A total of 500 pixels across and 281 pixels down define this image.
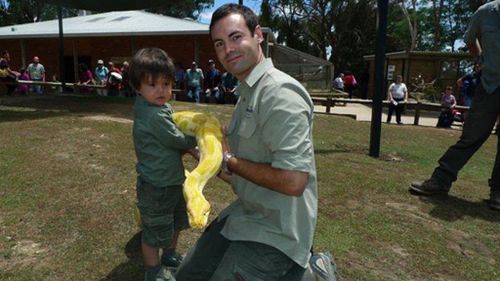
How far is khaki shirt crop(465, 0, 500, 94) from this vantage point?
174 inches

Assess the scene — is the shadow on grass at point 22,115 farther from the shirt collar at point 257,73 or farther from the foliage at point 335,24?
the foliage at point 335,24

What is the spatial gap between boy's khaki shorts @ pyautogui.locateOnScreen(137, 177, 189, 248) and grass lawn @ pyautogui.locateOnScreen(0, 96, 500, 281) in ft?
1.41

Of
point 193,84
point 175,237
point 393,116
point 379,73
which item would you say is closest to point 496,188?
point 379,73

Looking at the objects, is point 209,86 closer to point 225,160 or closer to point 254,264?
point 225,160

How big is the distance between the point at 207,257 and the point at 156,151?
89 cm

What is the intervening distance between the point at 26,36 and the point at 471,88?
2001 centimetres

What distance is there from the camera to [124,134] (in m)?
7.61

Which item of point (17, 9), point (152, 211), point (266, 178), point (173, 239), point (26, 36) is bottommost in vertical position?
point (173, 239)

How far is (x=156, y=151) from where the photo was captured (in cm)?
297

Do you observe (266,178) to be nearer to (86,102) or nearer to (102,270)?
(102,270)

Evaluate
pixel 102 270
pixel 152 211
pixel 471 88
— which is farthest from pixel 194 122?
pixel 471 88

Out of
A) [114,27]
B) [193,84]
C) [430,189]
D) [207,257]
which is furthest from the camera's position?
[114,27]

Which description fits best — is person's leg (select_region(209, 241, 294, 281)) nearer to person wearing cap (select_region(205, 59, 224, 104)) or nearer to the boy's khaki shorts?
the boy's khaki shorts

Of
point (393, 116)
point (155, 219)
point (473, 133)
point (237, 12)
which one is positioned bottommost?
point (393, 116)
